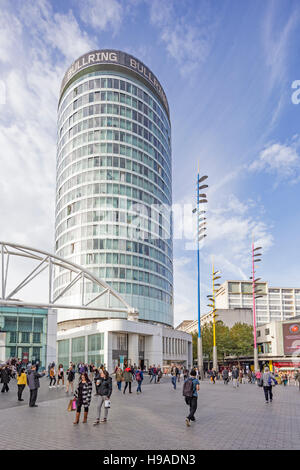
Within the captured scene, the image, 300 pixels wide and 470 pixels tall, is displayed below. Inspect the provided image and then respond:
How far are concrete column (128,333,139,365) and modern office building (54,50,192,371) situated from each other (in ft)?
19.5

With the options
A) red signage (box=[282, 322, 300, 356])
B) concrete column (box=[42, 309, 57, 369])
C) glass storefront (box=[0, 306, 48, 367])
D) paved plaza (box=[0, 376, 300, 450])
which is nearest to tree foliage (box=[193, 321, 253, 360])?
red signage (box=[282, 322, 300, 356])

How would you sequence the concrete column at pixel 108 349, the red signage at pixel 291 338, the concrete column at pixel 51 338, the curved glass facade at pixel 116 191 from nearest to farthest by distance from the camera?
the concrete column at pixel 51 338 → the concrete column at pixel 108 349 → the curved glass facade at pixel 116 191 → the red signage at pixel 291 338

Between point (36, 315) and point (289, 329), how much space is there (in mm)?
51361

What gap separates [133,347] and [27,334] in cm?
1628

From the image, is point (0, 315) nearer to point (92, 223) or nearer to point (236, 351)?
point (92, 223)

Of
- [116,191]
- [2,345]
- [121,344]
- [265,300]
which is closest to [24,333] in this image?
[2,345]

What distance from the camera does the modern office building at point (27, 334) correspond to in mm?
49062

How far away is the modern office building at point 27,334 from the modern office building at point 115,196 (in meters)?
16.1

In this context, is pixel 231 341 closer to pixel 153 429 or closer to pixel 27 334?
pixel 27 334

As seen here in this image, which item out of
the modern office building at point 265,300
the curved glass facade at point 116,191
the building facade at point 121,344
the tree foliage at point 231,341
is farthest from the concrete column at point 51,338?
the modern office building at point 265,300

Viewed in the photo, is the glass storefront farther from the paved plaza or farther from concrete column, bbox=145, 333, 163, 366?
the paved plaza

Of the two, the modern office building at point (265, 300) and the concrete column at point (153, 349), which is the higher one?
the modern office building at point (265, 300)

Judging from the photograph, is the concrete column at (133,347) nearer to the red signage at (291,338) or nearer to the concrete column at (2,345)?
the concrete column at (2,345)

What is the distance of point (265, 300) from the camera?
576 feet
